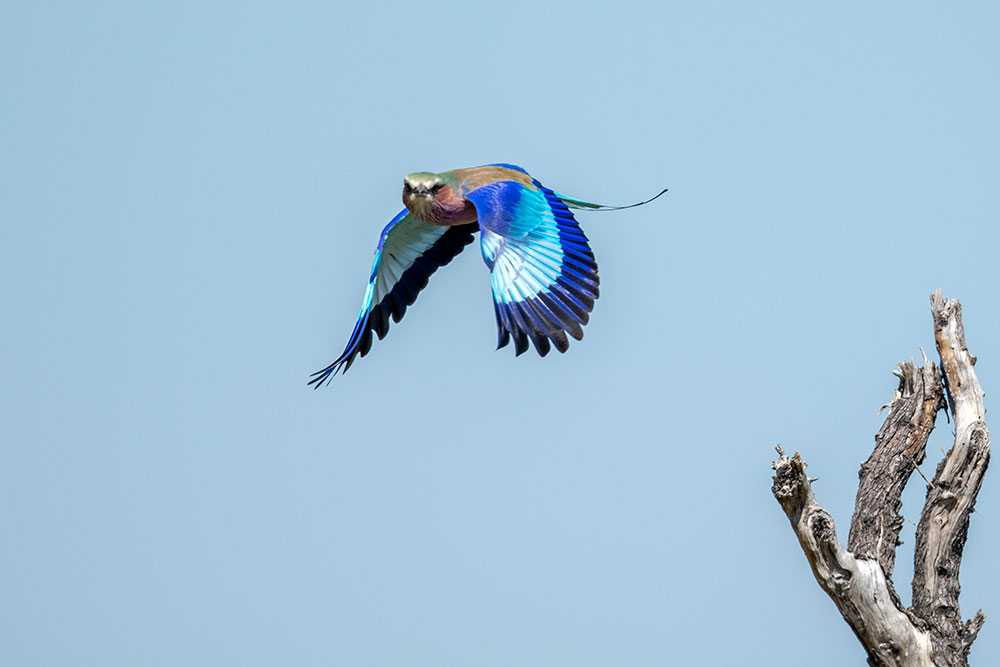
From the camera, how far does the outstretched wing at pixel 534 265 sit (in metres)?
9.33

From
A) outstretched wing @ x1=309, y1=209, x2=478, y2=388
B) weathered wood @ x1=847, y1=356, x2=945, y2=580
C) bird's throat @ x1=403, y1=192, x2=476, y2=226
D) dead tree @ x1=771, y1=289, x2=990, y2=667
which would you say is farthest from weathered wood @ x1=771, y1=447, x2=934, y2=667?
outstretched wing @ x1=309, y1=209, x2=478, y2=388

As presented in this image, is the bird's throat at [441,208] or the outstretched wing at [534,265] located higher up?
the bird's throat at [441,208]

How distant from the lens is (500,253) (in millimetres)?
9945

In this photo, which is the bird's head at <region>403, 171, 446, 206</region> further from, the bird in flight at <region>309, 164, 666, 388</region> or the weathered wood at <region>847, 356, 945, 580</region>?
the weathered wood at <region>847, 356, 945, 580</region>

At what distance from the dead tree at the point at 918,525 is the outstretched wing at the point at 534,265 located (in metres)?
2.01

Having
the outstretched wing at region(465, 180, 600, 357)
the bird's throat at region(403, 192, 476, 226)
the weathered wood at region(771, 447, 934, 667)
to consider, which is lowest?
the weathered wood at region(771, 447, 934, 667)

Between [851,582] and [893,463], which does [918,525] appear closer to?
[893,463]

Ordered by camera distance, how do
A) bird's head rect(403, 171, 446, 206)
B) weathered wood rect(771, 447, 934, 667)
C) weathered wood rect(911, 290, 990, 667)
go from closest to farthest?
weathered wood rect(771, 447, 934, 667) < weathered wood rect(911, 290, 990, 667) < bird's head rect(403, 171, 446, 206)

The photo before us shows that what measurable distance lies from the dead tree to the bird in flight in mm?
2116

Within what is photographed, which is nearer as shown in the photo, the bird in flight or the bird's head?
the bird in flight

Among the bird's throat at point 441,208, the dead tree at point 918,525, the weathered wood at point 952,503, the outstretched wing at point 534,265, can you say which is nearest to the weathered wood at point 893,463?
the dead tree at point 918,525

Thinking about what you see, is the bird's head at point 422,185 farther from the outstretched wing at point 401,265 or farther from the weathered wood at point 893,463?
the weathered wood at point 893,463

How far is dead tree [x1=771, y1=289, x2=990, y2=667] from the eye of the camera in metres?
8.43

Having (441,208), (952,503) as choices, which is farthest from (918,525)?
(441,208)
